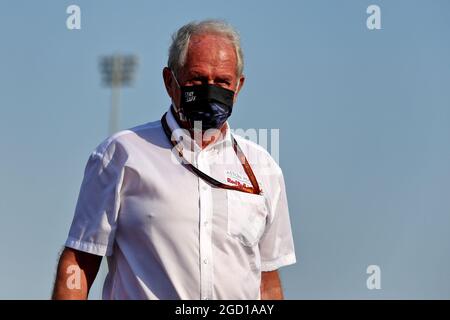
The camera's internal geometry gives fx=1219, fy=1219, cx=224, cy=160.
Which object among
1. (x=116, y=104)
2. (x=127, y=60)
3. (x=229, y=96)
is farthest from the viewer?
(x=116, y=104)

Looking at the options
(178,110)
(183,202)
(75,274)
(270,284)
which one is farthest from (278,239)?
(75,274)

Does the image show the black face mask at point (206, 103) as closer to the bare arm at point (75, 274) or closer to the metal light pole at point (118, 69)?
the bare arm at point (75, 274)

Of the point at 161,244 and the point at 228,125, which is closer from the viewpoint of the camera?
the point at 161,244

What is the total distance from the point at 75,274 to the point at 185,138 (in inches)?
38.8

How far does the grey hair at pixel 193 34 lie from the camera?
6758mm

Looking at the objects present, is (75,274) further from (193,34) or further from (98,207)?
(193,34)

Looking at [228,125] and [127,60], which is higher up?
[228,125]

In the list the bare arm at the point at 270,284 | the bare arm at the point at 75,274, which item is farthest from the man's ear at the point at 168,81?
the bare arm at the point at 270,284

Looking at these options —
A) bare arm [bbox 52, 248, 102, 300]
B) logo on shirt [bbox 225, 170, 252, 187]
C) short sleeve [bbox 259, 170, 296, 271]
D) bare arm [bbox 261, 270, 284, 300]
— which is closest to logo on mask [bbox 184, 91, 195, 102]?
logo on shirt [bbox 225, 170, 252, 187]

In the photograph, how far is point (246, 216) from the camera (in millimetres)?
6703
